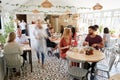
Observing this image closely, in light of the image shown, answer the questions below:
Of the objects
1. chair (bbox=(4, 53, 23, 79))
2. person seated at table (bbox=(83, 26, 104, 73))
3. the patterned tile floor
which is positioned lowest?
the patterned tile floor

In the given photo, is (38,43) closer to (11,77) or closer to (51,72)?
(51,72)

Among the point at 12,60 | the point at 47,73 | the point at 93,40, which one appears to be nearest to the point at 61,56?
the point at 47,73

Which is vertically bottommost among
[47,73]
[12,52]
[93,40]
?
[47,73]

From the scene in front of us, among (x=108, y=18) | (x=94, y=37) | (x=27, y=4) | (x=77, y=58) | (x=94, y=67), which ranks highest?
(x=27, y=4)

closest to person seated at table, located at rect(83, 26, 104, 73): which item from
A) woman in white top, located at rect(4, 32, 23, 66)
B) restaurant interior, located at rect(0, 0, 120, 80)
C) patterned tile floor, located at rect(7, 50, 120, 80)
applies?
restaurant interior, located at rect(0, 0, 120, 80)

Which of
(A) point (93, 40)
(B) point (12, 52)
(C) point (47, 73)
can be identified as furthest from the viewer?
(C) point (47, 73)

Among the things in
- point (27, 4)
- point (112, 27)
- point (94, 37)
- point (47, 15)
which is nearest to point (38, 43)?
point (94, 37)

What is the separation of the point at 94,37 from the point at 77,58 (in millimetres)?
1117

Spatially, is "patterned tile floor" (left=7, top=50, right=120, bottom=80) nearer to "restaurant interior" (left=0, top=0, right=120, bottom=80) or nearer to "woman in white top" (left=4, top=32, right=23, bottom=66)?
"restaurant interior" (left=0, top=0, right=120, bottom=80)

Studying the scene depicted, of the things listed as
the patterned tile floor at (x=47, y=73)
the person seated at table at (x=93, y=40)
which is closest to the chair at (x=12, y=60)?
the patterned tile floor at (x=47, y=73)

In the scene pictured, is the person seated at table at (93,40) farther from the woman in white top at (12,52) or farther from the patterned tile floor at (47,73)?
the woman in white top at (12,52)

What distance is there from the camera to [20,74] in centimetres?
385

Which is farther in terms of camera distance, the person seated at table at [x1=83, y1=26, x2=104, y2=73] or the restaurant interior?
the person seated at table at [x1=83, y1=26, x2=104, y2=73]

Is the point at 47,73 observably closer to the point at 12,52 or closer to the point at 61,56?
the point at 61,56
